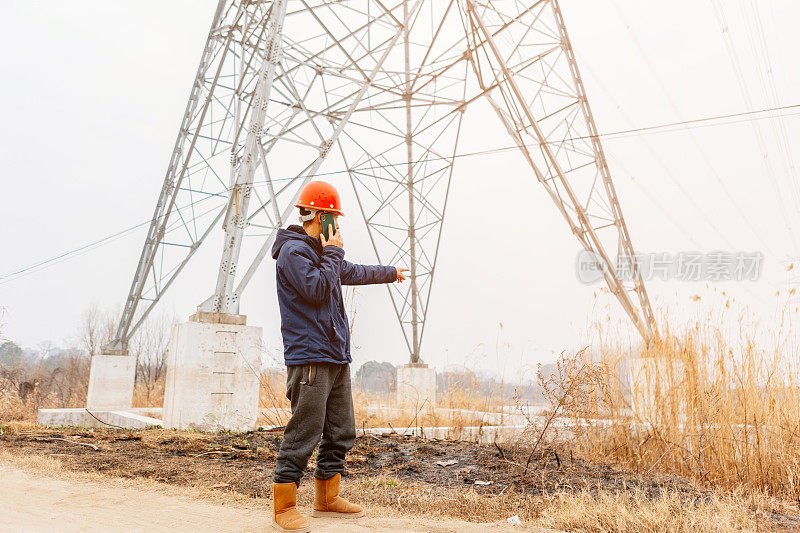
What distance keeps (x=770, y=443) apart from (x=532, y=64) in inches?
329

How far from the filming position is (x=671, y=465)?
471 cm

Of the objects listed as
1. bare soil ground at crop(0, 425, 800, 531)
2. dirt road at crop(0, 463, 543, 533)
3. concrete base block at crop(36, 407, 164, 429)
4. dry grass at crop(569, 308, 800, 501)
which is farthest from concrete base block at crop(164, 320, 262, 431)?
dry grass at crop(569, 308, 800, 501)

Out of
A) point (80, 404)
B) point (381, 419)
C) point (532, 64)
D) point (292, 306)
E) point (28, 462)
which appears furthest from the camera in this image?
point (80, 404)

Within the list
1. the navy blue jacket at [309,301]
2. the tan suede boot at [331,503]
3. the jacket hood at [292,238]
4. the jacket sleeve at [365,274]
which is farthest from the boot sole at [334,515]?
the jacket hood at [292,238]

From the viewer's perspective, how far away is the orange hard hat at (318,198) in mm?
3275

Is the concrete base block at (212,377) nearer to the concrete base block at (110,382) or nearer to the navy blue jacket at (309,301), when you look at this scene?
the concrete base block at (110,382)

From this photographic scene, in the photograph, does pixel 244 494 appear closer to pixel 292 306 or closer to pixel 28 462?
pixel 292 306

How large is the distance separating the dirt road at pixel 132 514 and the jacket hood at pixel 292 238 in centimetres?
149

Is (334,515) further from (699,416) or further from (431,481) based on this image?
(699,416)

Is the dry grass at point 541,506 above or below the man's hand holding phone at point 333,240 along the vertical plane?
below

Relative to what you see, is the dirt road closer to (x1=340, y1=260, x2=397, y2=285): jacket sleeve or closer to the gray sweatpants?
the gray sweatpants

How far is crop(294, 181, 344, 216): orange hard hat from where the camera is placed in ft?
10.7

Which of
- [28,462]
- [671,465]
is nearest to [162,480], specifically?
[28,462]

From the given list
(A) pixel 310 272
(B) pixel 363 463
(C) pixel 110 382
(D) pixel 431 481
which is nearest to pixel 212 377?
(B) pixel 363 463
